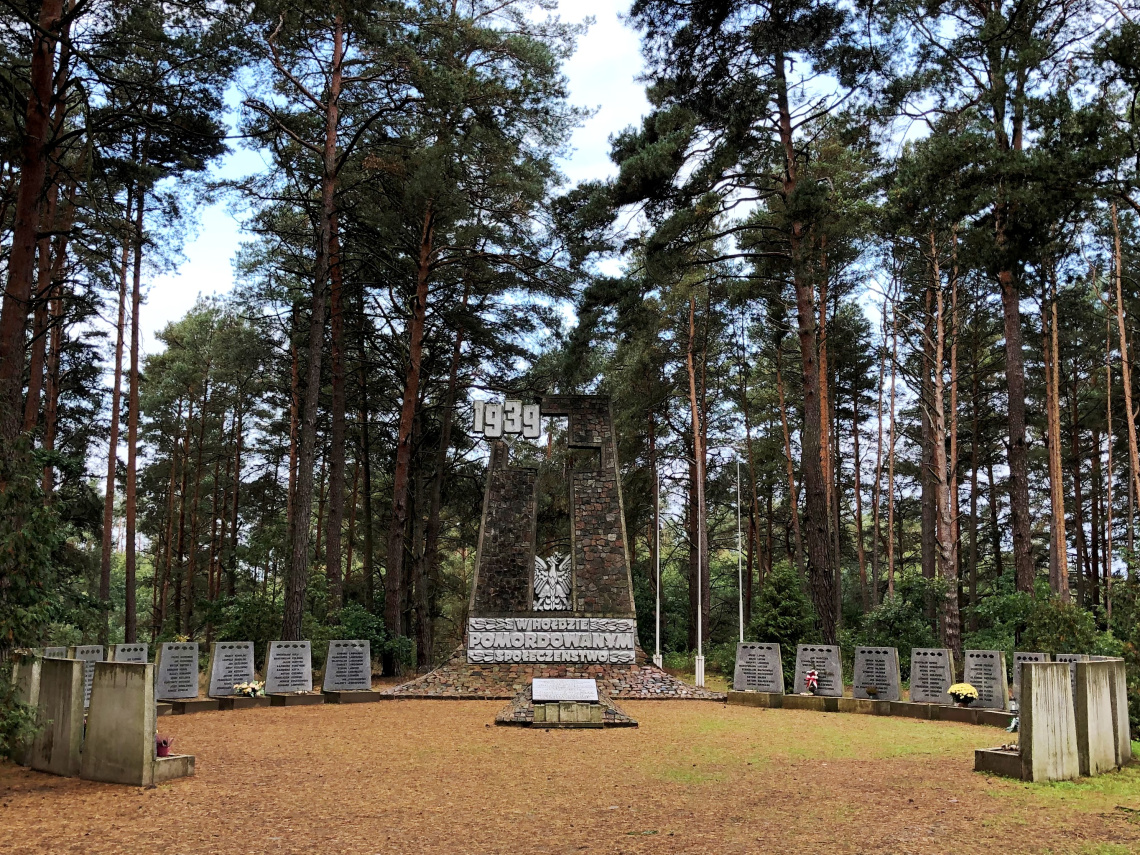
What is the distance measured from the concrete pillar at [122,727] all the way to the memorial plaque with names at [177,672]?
18.2 feet

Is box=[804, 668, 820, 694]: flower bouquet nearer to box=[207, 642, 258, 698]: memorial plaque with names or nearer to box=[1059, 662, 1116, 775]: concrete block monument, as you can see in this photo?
box=[1059, 662, 1116, 775]: concrete block monument

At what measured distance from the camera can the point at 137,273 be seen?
17.2 meters

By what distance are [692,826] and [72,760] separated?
14.6 ft

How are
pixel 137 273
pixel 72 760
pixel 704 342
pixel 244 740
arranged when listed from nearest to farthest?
pixel 72 760
pixel 244 740
pixel 137 273
pixel 704 342

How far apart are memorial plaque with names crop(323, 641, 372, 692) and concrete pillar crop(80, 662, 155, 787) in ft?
23.2

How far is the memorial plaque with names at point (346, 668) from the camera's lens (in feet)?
42.3

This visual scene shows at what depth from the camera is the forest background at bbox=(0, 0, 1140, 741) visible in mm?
9781

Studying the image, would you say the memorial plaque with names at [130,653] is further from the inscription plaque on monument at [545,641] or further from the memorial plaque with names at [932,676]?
the memorial plaque with names at [932,676]

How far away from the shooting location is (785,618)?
15.2m

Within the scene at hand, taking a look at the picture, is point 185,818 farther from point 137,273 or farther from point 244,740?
point 137,273

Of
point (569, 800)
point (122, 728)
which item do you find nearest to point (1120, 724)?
point (569, 800)

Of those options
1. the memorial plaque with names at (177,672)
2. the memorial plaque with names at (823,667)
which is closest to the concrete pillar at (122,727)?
the memorial plaque with names at (177,672)

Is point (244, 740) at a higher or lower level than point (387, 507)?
lower

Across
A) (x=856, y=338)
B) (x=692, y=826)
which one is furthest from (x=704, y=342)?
(x=692, y=826)
